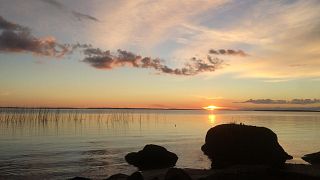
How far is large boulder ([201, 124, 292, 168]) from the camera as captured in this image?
32.1m

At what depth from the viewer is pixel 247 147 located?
108 ft

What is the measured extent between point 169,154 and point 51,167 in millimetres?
10495

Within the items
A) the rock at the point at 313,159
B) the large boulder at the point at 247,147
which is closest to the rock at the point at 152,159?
the large boulder at the point at 247,147

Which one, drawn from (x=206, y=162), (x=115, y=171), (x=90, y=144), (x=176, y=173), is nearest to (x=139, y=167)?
(x=115, y=171)

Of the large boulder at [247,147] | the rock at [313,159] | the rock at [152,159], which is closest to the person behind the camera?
the large boulder at [247,147]

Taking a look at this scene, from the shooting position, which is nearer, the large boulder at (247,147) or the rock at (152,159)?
the large boulder at (247,147)

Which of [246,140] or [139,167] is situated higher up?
[246,140]

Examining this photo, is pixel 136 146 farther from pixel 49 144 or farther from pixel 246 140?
pixel 246 140

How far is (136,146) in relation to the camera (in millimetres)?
46750

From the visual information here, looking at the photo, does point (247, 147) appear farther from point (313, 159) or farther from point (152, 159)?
point (152, 159)

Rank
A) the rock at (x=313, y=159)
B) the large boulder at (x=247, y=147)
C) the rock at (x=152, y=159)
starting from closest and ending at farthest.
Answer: the large boulder at (x=247, y=147) → the rock at (x=152, y=159) → the rock at (x=313, y=159)

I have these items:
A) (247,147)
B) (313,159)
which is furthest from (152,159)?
(313,159)

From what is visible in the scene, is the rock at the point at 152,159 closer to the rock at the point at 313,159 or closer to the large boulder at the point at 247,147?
the large boulder at the point at 247,147

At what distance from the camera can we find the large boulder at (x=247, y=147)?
3212 cm
